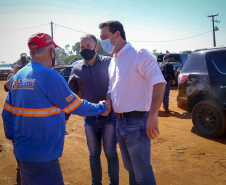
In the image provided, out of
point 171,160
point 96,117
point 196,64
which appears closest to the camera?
point 96,117

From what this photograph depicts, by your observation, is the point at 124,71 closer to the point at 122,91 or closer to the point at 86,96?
the point at 122,91

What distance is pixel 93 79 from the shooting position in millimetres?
2967

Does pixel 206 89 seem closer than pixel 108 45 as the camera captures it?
No

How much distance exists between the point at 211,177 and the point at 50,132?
2.80 m

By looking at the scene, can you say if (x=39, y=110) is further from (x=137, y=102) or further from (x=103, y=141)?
(x=103, y=141)

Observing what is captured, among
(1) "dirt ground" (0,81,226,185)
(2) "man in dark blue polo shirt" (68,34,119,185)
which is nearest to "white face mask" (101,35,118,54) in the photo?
(2) "man in dark blue polo shirt" (68,34,119,185)

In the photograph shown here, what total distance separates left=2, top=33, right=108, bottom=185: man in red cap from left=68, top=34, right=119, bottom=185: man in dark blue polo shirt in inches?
40.8

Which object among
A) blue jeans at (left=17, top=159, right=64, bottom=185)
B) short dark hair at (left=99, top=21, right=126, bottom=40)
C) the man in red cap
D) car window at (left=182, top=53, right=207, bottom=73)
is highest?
short dark hair at (left=99, top=21, right=126, bottom=40)

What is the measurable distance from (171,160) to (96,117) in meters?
1.95

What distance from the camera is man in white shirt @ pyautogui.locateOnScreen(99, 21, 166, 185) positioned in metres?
1.99

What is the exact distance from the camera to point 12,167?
394 cm

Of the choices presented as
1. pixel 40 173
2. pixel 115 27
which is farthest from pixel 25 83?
pixel 115 27

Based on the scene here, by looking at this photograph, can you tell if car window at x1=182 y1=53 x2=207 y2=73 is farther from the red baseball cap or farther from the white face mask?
the red baseball cap

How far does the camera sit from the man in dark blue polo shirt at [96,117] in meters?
2.85
